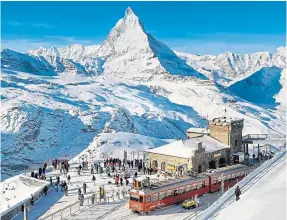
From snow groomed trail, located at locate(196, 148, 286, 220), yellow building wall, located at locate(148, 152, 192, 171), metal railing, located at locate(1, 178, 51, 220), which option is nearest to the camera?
snow groomed trail, located at locate(196, 148, 286, 220)

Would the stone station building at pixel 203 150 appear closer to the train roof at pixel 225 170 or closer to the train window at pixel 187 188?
the train roof at pixel 225 170

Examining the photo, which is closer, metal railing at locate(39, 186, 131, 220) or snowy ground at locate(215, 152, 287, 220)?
snowy ground at locate(215, 152, 287, 220)

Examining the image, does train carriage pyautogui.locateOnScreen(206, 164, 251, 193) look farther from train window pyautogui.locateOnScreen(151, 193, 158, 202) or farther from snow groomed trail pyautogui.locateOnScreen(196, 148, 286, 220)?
train window pyautogui.locateOnScreen(151, 193, 158, 202)

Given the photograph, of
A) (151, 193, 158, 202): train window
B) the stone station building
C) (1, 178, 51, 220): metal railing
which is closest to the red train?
(151, 193, 158, 202): train window

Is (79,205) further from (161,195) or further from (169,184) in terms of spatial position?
(169,184)

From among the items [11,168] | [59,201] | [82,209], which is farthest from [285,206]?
[11,168]

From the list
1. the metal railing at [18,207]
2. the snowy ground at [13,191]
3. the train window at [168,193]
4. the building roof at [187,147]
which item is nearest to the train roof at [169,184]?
the train window at [168,193]

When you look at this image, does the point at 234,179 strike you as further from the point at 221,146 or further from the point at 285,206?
the point at 285,206
